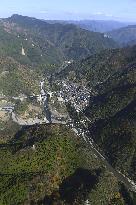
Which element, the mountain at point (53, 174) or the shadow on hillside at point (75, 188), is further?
the shadow on hillside at point (75, 188)

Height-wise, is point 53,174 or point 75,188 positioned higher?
point 53,174

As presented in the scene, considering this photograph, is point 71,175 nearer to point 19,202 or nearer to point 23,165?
point 23,165

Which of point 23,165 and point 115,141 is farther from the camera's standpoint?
point 115,141

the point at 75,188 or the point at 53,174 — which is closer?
the point at 75,188

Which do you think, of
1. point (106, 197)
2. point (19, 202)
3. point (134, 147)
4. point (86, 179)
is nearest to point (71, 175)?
point (86, 179)

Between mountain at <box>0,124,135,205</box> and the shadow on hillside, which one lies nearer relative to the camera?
mountain at <box>0,124,135,205</box>
